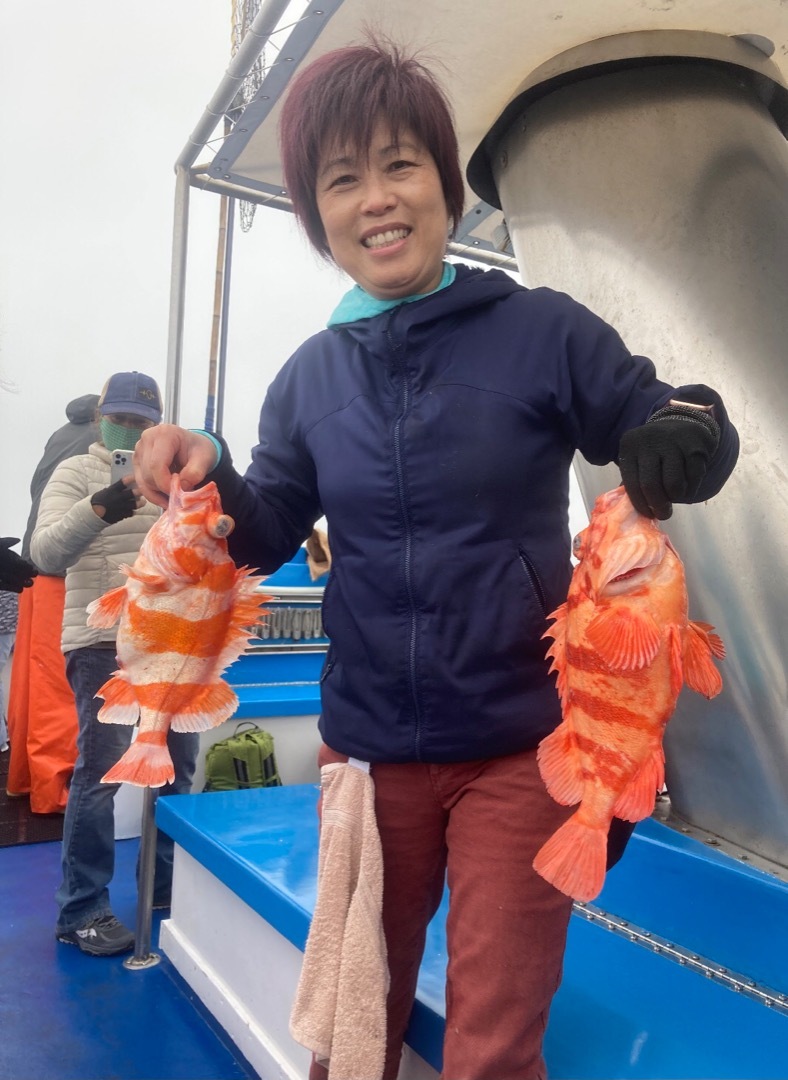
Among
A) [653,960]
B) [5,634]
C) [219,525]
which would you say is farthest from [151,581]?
[5,634]

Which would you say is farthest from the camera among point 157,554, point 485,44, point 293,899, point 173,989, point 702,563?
point 173,989

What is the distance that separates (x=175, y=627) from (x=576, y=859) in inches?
36.0

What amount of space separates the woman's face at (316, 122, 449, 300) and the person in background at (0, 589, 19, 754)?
5.08 m

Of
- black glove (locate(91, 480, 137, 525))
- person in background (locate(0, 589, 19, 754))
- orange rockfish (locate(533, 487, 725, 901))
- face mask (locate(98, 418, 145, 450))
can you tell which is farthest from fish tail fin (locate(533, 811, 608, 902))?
person in background (locate(0, 589, 19, 754))

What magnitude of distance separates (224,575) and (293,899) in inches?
40.6

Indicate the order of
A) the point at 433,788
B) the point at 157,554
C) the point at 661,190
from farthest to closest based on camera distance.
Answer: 1. the point at 661,190
2. the point at 157,554
3. the point at 433,788

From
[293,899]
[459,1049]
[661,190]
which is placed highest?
[661,190]

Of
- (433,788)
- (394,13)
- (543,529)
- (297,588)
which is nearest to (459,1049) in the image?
(433,788)

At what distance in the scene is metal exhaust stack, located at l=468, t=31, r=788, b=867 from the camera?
2.25 metres

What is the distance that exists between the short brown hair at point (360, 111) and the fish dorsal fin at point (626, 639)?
90 centimetres

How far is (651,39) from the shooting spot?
2631 mm

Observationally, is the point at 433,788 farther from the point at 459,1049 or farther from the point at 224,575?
the point at 224,575

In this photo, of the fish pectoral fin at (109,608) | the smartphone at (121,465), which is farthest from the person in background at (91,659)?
the fish pectoral fin at (109,608)

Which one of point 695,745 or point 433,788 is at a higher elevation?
point 433,788
